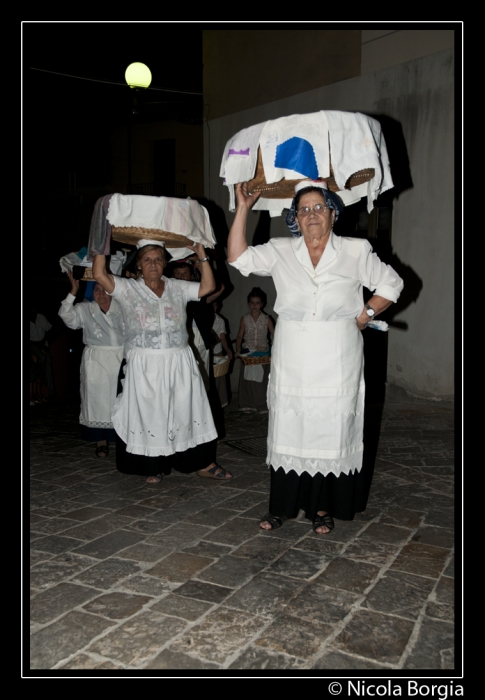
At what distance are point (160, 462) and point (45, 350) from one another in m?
7.06

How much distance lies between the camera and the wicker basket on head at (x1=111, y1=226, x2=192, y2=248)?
4.61 meters

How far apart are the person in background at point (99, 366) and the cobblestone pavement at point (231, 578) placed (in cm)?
82

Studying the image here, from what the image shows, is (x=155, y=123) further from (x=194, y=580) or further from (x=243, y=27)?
(x=194, y=580)

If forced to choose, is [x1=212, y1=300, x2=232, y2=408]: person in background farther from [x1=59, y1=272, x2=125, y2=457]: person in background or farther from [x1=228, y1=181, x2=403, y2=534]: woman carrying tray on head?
[x1=228, y1=181, x2=403, y2=534]: woman carrying tray on head

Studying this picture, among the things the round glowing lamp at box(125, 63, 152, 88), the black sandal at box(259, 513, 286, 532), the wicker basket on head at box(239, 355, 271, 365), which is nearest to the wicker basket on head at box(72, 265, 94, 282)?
the black sandal at box(259, 513, 286, 532)

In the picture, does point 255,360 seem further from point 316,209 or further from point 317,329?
point 316,209

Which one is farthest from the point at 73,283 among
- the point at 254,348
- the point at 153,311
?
the point at 254,348

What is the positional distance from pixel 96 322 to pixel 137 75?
4281 mm

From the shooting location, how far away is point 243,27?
10.6m

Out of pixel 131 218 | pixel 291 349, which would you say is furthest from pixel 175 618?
pixel 131 218

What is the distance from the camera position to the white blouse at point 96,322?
6.10 m

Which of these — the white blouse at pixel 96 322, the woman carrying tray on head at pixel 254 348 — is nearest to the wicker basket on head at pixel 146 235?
the white blouse at pixel 96 322

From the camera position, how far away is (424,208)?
8344 mm

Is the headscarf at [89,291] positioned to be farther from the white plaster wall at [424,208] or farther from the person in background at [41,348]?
the person in background at [41,348]
